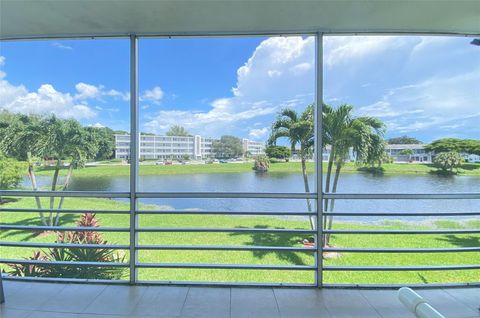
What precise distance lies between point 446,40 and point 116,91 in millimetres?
3511

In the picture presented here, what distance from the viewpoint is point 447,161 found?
297 centimetres

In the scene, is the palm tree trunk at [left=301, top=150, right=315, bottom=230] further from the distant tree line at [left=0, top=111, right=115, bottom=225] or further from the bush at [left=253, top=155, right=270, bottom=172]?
the distant tree line at [left=0, top=111, right=115, bottom=225]

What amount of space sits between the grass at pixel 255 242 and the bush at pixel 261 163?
53cm

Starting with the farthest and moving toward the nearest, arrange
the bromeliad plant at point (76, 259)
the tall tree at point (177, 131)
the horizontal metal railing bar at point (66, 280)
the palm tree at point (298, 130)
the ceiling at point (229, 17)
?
the tall tree at point (177, 131) < the palm tree at point (298, 130) < the bromeliad plant at point (76, 259) < the horizontal metal railing bar at point (66, 280) < the ceiling at point (229, 17)

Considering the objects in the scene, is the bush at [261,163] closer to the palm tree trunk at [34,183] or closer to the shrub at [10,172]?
the palm tree trunk at [34,183]

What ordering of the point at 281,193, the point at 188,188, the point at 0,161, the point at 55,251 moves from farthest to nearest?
the point at 0,161 < the point at 55,251 < the point at 188,188 < the point at 281,193

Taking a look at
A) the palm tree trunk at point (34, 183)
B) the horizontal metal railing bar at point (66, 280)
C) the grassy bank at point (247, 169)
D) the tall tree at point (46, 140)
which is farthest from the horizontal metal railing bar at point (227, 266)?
the tall tree at point (46, 140)

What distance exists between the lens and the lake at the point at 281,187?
8.88 feet

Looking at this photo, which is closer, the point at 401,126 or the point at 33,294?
the point at 33,294

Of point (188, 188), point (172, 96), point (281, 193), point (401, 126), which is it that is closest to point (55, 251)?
point (188, 188)

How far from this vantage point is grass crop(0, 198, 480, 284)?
2906 mm

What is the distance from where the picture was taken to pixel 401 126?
3.03 meters

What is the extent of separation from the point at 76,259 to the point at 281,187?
235 cm

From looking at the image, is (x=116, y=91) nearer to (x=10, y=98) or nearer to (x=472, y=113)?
(x=10, y=98)
